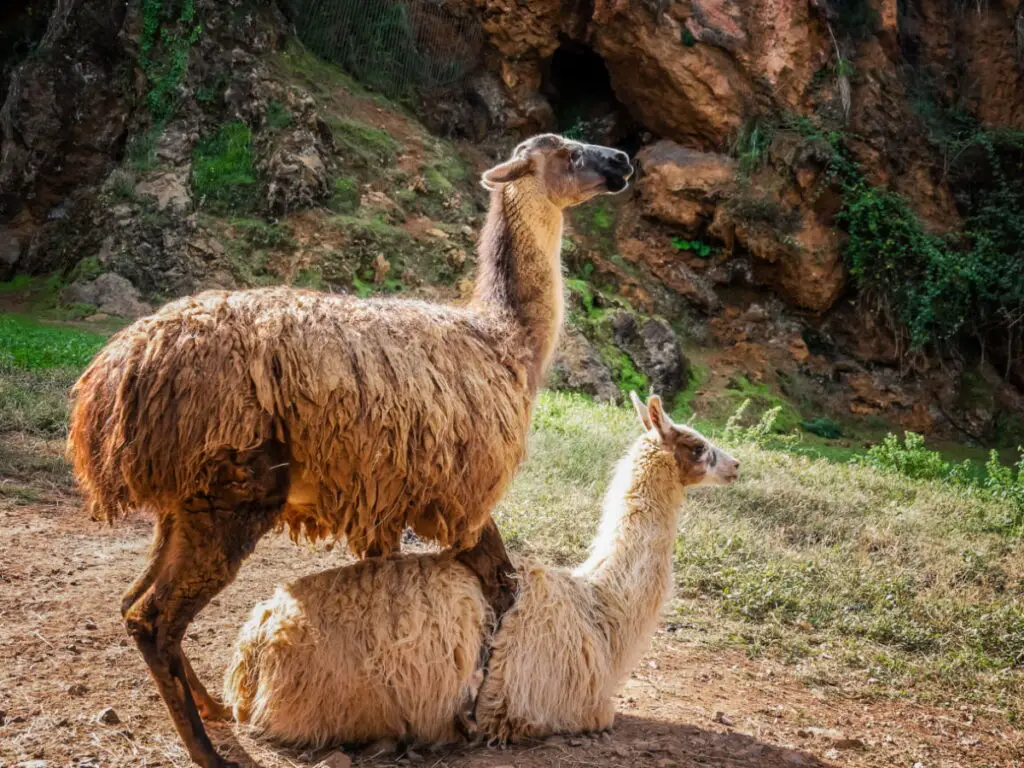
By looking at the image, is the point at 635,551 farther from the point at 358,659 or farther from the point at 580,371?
the point at 580,371

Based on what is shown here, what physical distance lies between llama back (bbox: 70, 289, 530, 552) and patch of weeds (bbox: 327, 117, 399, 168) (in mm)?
12964

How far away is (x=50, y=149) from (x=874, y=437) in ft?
48.5

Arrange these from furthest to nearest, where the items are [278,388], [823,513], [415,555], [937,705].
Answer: [823,513] → [937,705] → [415,555] → [278,388]

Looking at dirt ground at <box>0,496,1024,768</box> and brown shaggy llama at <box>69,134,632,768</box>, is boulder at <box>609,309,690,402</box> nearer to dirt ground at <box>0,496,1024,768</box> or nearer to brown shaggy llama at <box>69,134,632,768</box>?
dirt ground at <box>0,496,1024,768</box>

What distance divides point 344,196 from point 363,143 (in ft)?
5.22

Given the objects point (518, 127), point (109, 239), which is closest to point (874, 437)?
point (518, 127)

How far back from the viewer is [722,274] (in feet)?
61.1

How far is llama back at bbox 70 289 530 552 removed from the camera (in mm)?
3682

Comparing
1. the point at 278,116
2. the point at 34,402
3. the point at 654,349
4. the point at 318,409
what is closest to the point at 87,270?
the point at 278,116

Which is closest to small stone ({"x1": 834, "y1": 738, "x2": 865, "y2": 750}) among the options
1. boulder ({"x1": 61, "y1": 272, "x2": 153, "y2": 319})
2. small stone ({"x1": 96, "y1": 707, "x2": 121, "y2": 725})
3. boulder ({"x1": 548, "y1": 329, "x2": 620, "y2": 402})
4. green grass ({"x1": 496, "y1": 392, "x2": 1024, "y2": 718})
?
green grass ({"x1": 496, "y1": 392, "x2": 1024, "y2": 718})

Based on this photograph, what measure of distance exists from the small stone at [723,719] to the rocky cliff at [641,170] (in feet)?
32.6

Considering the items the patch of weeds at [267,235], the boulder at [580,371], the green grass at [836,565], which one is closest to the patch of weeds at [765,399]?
the boulder at [580,371]

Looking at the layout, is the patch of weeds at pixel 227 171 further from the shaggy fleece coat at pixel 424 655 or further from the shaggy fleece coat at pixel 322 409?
the shaggy fleece coat at pixel 424 655

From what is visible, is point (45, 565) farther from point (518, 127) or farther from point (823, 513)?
point (518, 127)
